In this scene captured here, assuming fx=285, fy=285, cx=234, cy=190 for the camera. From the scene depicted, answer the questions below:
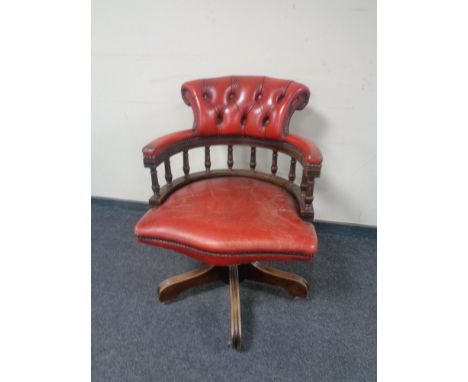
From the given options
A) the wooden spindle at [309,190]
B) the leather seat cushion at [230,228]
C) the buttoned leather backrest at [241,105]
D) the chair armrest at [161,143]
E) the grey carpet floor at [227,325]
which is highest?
the buttoned leather backrest at [241,105]

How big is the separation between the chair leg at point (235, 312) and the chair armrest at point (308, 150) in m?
0.59

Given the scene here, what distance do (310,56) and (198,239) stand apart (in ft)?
3.38

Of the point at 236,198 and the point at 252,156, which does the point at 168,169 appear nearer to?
the point at 236,198

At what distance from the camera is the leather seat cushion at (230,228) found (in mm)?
920

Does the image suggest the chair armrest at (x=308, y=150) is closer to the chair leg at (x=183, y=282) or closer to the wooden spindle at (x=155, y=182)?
the wooden spindle at (x=155, y=182)

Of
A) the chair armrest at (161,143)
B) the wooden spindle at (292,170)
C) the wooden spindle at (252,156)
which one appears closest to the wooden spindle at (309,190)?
the wooden spindle at (292,170)

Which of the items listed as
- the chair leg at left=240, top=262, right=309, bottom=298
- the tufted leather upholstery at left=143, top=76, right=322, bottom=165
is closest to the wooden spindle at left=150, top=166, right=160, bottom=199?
the tufted leather upholstery at left=143, top=76, right=322, bottom=165

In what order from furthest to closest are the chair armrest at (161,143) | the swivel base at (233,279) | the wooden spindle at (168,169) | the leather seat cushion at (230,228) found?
1. the swivel base at (233,279)
2. the wooden spindle at (168,169)
3. the chair armrest at (161,143)
4. the leather seat cushion at (230,228)

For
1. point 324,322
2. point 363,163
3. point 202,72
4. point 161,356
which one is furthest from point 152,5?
point 324,322

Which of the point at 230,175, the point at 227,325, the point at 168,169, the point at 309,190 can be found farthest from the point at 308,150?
the point at 227,325

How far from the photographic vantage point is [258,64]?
143 cm

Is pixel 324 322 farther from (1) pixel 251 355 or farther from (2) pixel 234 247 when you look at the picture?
(2) pixel 234 247

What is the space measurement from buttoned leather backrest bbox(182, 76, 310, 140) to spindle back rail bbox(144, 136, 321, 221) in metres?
0.04

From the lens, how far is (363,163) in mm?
1560
